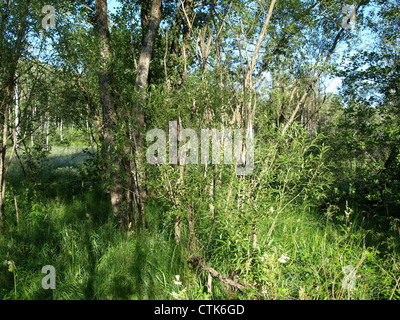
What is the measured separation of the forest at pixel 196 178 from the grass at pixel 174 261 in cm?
2

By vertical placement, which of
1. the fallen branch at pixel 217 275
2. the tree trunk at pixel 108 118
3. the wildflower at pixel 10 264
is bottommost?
the wildflower at pixel 10 264

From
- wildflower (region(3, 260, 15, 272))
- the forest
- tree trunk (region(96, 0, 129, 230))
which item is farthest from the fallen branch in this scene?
wildflower (region(3, 260, 15, 272))

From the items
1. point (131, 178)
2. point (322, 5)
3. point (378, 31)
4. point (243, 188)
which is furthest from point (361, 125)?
point (131, 178)

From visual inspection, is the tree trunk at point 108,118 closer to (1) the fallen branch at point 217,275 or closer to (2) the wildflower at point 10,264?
(2) the wildflower at point 10,264

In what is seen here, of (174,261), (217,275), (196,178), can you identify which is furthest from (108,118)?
(217,275)

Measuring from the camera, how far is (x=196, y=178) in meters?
2.90

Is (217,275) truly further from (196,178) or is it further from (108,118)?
(108,118)

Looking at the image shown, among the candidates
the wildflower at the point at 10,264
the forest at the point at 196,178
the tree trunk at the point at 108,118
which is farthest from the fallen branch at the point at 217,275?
the wildflower at the point at 10,264

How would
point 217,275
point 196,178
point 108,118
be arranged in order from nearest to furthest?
point 217,275, point 196,178, point 108,118

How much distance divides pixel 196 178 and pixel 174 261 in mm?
918

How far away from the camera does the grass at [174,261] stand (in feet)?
7.93

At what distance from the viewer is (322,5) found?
6.87 metres

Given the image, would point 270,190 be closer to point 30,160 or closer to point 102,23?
point 102,23
